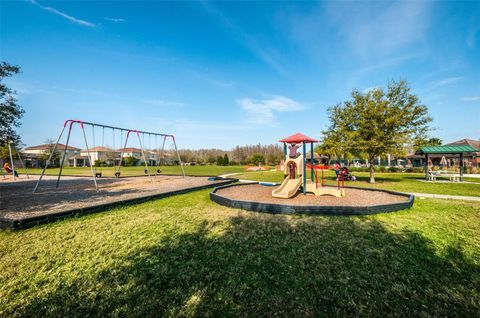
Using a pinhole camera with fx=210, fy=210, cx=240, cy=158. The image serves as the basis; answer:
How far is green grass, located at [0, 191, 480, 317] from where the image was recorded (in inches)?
102

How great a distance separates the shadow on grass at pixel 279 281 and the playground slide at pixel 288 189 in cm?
399

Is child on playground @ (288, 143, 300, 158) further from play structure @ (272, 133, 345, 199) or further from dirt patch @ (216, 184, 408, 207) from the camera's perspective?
dirt patch @ (216, 184, 408, 207)

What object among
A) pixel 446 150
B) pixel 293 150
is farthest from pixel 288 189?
pixel 446 150

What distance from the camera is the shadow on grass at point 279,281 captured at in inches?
101

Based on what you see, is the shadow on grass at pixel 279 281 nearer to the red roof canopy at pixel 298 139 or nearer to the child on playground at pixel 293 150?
the child on playground at pixel 293 150

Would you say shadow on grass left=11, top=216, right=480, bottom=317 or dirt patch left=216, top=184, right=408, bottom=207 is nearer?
shadow on grass left=11, top=216, right=480, bottom=317

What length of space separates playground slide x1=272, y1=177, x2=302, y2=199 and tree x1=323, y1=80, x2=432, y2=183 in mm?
8224

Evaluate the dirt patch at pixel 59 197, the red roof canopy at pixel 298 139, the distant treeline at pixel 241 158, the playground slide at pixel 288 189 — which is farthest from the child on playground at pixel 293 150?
the distant treeline at pixel 241 158

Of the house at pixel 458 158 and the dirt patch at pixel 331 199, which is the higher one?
the house at pixel 458 158

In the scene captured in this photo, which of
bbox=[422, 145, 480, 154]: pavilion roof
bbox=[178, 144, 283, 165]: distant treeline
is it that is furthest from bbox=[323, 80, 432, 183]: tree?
bbox=[178, 144, 283, 165]: distant treeline

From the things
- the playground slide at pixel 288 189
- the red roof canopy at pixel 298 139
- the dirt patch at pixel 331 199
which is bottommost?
the dirt patch at pixel 331 199

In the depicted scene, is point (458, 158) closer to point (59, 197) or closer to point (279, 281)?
point (279, 281)

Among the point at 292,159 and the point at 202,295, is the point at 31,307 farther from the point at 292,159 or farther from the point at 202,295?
Answer: the point at 292,159

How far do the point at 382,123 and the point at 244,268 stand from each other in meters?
15.5
